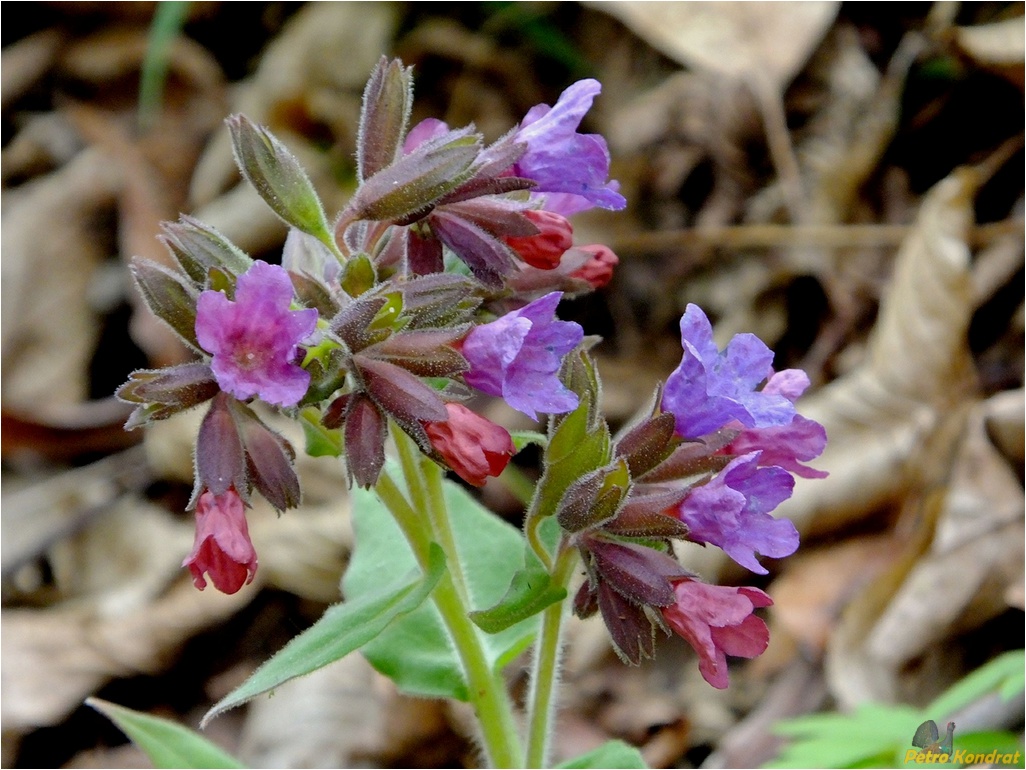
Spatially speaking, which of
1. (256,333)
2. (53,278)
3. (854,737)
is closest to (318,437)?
(256,333)

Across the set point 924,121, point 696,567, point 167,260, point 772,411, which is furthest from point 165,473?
point 924,121

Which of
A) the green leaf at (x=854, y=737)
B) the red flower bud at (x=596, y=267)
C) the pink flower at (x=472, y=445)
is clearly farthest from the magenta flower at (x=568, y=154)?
the green leaf at (x=854, y=737)

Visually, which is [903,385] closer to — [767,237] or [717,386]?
[767,237]

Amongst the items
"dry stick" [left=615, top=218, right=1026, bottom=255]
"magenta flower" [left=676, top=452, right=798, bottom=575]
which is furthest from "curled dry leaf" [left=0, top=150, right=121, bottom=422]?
"magenta flower" [left=676, top=452, right=798, bottom=575]

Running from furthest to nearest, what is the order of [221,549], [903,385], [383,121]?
[903,385]
[383,121]
[221,549]

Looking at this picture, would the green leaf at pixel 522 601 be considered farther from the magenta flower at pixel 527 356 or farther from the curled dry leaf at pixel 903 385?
the curled dry leaf at pixel 903 385

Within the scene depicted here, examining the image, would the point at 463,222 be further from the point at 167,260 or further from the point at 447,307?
the point at 167,260
